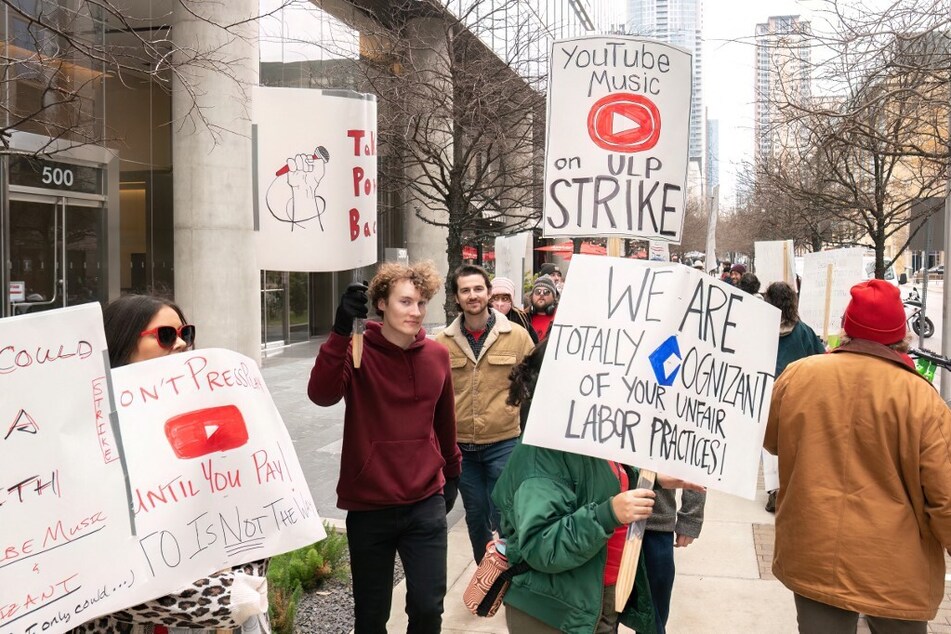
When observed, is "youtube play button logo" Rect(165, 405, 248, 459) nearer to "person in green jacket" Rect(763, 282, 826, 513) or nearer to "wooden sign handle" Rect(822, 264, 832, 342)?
"person in green jacket" Rect(763, 282, 826, 513)

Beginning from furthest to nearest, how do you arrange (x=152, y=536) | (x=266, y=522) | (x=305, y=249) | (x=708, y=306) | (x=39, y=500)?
(x=305, y=249), (x=708, y=306), (x=266, y=522), (x=152, y=536), (x=39, y=500)

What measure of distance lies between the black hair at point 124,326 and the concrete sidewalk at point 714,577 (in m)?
2.68

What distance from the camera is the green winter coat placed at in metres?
2.56

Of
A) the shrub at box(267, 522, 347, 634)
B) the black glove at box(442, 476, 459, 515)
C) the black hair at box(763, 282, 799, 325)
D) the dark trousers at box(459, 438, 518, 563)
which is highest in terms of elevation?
the black hair at box(763, 282, 799, 325)

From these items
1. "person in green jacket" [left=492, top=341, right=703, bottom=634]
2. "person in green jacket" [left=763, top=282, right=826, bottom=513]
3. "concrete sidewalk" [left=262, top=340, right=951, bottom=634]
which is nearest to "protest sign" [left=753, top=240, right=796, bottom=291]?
"person in green jacket" [left=763, top=282, right=826, bottom=513]

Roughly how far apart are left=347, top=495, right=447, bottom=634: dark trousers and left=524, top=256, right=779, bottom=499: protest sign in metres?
1.23

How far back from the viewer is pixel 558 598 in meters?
2.70

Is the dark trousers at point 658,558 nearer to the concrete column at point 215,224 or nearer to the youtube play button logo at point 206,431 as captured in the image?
the youtube play button logo at point 206,431

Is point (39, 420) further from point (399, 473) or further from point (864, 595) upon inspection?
point (864, 595)

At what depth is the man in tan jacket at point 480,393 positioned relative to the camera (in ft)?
17.1

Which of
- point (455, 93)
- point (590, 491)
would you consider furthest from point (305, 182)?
point (455, 93)

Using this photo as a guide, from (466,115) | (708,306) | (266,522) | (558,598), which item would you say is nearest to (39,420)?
(266,522)

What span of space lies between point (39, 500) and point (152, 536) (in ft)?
1.24

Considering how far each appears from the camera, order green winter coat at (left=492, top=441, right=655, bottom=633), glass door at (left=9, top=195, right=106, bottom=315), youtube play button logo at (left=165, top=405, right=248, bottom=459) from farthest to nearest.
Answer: glass door at (left=9, top=195, right=106, bottom=315) < green winter coat at (left=492, top=441, right=655, bottom=633) < youtube play button logo at (left=165, top=405, right=248, bottom=459)
